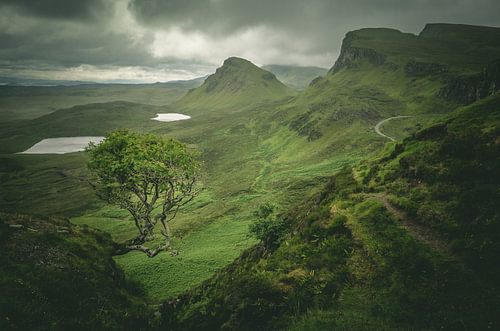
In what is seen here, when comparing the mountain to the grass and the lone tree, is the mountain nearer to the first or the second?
the lone tree

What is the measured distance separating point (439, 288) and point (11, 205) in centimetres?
20359

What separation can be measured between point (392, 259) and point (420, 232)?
10.8ft

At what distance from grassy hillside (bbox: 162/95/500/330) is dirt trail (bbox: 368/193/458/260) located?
6 cm

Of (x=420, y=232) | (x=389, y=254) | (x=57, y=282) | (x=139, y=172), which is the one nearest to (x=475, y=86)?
(x=420, y=232)

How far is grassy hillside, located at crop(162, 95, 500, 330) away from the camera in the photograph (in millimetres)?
15609

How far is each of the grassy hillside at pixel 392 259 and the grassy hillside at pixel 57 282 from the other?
5265 millimetres

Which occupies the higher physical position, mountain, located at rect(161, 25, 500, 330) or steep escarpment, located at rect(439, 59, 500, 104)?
steep escarpment, located at rect(439, 59, 500, 104)

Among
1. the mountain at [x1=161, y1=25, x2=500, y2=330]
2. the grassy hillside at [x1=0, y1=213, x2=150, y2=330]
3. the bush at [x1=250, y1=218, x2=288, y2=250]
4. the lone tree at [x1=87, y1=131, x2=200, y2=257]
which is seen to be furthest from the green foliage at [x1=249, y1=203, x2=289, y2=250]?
the grassy hillside at [x1=0, y1=213, x2=150, y2=330]

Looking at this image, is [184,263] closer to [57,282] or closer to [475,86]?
[57,282]

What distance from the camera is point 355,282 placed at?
1864 cm

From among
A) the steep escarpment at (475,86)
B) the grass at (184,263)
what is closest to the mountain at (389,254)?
the grass at (184,263)

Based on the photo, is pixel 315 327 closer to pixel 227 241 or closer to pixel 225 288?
pixel 225 288

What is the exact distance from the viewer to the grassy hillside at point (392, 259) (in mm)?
15609

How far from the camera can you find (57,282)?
2166cm
